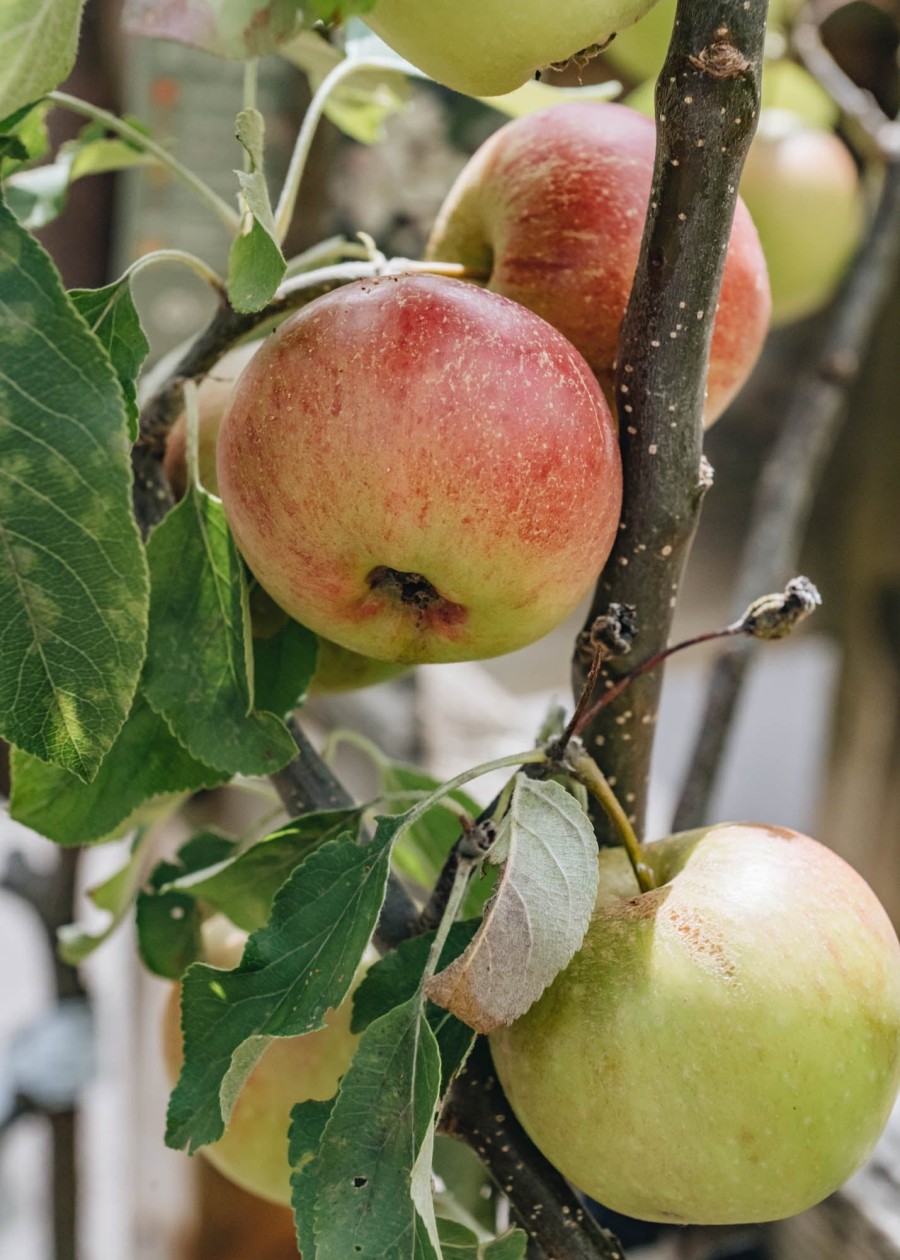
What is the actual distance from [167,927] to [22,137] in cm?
36

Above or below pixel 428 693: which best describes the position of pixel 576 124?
above

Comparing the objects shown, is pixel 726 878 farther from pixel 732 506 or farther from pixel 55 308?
pixel 732 506

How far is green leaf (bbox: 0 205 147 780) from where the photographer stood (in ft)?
1.13

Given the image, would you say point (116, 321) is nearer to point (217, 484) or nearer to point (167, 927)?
point (217, 484)

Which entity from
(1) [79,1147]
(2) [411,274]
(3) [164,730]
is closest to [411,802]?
(3) [164,730]

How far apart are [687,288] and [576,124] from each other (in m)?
0.12

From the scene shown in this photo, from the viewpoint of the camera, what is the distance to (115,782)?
48 centimetres

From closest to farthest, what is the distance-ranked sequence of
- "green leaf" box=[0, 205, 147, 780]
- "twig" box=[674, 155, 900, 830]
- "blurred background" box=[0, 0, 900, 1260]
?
"green leaf" box=[0, 205, 147, 780], "twig" box=[674, 155, 900, 830], "blurred background" box=[0, 0, 900, 1260]

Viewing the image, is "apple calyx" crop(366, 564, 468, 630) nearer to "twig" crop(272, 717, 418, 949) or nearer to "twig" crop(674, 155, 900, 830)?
"twig" crop(272, 717, 418, 949)

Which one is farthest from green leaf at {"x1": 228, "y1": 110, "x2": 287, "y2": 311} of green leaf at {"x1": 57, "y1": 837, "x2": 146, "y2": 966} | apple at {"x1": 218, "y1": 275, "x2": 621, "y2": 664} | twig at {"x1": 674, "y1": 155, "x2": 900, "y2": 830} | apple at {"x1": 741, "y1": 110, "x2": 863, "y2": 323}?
apple at {"x1": 741, "y1": 110, "x2": 863, "y2": 323}

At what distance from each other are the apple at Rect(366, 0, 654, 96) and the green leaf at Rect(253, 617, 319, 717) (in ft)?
Answer: 0.69

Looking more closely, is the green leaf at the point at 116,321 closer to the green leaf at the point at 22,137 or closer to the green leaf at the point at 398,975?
the green leaf at the point at 22,137

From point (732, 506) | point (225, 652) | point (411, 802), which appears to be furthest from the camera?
point (732, 506)

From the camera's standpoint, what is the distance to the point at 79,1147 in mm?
1126
